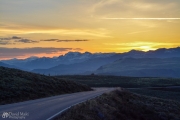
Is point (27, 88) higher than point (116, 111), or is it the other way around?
point (27, 88)

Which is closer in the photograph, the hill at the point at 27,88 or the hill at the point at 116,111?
the hill at the point at 116,111

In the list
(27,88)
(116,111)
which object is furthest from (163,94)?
(116,111)

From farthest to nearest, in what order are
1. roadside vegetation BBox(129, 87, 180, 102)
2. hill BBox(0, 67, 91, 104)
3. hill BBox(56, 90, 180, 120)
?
roadside vegetation BBox(129, 87, 180, 102) < hill BBox(0, 67, 91, 104) < hill BBox(56, 90, 180, 120)

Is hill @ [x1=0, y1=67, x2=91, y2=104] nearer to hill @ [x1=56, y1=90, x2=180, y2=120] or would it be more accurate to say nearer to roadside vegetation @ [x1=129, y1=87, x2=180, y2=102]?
hill @ [x1=56, y1=90, x2=180, y2=120]

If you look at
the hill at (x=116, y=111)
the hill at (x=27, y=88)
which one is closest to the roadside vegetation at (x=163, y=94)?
the hill at (x=116, y=111)

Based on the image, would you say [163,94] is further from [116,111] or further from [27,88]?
[116,111]

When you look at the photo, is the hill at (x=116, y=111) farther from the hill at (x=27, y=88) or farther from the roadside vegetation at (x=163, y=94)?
the roadside vegetation at (x=163, y=94)

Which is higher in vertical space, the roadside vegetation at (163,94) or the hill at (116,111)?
the hill at (116,111)

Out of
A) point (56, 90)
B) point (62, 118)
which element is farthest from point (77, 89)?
point (62, 118)

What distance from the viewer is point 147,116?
1553 inches

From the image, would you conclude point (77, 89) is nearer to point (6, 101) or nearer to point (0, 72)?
point (0, 72)

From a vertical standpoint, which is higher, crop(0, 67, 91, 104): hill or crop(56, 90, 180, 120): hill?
crop(0, 67, 91, 104): hill

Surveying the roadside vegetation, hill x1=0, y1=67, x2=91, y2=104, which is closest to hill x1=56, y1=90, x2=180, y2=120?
hill x1=0, y1=67, x2=91, y2=104

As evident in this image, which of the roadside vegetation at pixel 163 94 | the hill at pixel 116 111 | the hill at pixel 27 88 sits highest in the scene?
the hill at pixel 27 88
